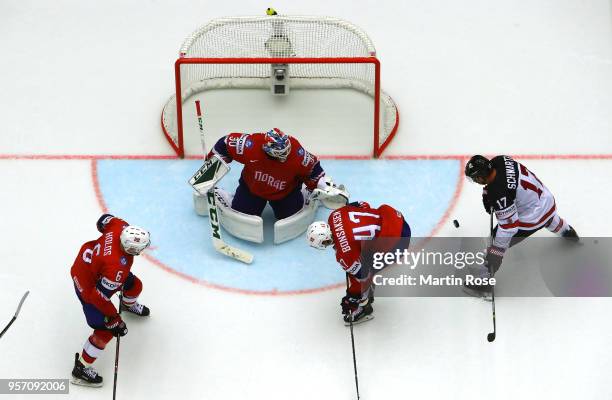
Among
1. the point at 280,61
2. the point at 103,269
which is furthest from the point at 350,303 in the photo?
the point at 280,61

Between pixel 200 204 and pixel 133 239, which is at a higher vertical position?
pixel 133 239

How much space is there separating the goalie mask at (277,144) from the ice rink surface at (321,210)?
0.67 metres

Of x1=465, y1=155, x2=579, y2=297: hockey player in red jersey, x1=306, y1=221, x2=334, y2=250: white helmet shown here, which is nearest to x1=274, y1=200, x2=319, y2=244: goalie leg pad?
x1=306, y1=221, x2=334, y2=250: white helmet

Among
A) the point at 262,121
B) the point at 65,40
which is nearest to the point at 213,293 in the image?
the point at 262,121

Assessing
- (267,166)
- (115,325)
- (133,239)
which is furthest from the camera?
(267,166)

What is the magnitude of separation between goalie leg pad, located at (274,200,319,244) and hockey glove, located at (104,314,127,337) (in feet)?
4.00

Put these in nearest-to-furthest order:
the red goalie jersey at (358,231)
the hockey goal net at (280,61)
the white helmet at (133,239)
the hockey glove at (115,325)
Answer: the white helmet at (133,239)
the hockey glove at (115,325)
the red goalie jersey at (358,231)
the hockey goal net at (280,61)

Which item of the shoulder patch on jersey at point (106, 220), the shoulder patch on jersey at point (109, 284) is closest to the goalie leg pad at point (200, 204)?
the shoulder patch on jersey at point (106, 220)

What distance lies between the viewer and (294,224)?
21.5 feet

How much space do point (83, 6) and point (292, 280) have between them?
329 centimetres

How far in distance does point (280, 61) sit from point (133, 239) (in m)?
1.90

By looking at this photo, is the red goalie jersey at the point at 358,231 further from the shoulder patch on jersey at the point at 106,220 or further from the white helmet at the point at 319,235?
the shoulder patch on jersey at the point at 106,220

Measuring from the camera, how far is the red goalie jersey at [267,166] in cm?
637

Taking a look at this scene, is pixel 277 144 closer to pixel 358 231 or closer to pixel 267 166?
pixel 267 166
